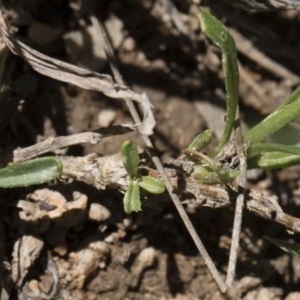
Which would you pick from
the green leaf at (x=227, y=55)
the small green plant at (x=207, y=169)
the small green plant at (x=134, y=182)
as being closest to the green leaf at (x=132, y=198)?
the small green plant at (x=134, y=182)

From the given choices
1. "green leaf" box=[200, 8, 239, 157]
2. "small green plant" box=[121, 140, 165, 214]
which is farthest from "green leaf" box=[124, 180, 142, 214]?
"green leaf" box=[200, 8, 239, 157]

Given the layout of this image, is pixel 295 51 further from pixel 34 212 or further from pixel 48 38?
pixel 34 212

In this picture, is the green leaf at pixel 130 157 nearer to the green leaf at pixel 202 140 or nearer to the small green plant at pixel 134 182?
the small green plant at pixel 134 182

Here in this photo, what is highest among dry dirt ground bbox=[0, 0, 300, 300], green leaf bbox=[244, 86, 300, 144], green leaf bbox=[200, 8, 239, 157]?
green leaf bbox=[200, 8, 239, 157]

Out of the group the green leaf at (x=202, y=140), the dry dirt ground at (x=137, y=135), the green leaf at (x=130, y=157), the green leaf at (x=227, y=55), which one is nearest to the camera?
the green leaf at (x=227, y=55)

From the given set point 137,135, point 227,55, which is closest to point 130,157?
point 227,55

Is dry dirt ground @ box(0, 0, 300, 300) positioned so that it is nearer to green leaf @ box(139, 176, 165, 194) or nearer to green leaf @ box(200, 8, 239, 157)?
green leaf @ box(200, 8, 239, 157)

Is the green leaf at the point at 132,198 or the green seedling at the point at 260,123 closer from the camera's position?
the green seedling at the point at 260,123
